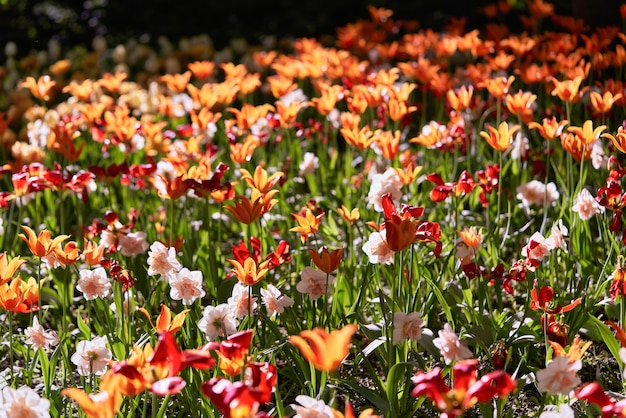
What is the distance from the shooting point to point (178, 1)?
8172mm

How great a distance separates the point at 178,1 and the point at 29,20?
4.75 feet

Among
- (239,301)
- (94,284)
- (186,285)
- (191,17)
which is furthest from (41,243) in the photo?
(191,17)

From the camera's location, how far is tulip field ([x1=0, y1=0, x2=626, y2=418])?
61.1 inches

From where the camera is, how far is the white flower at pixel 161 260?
6.58ft

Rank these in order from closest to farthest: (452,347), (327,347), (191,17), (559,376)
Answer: (327,347) < (559,376) < (452,347) < (191,17)

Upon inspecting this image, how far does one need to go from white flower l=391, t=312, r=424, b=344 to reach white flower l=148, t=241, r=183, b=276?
0.54 meters

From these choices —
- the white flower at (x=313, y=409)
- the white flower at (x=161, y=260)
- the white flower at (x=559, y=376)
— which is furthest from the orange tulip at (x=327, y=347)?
the white flower at (x=161, y=260)

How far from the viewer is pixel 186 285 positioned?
1958mm

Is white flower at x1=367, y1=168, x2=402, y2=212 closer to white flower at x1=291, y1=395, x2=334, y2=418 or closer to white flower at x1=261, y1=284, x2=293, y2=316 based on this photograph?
white flower at x1=261, y1=284, x2=293, y2=316

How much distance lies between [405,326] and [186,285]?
502 millimetres

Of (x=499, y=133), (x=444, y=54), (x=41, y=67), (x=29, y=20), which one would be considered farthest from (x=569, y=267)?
(x=29, y=20)

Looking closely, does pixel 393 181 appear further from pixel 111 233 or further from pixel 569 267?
pixel 111 233

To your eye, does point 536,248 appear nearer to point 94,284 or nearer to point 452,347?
point 452,347

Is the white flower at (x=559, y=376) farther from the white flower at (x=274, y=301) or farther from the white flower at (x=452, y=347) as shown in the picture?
the white flower at (x=274, y=301)
